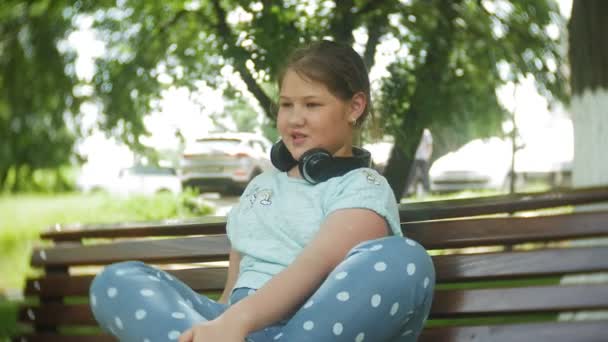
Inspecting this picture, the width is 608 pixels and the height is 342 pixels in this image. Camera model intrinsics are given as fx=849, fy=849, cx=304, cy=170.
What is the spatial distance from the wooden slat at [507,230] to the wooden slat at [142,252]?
69 centimetres

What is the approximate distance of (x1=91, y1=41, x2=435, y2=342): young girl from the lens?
6.17 feet

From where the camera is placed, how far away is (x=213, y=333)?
1.88 m

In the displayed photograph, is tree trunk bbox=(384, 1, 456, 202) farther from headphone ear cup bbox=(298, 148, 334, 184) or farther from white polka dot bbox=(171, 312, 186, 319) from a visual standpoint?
white polka dot bbox=(171, 312, 186, 319)

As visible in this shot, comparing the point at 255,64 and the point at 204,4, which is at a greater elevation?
the point at 204,4

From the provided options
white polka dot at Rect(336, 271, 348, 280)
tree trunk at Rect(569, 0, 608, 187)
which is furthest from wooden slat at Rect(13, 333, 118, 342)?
tree trunk at Rect(569, 0, 608, 187)

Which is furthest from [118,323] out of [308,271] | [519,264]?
[519,264]

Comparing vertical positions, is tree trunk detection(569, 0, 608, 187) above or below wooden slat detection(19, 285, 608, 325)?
above

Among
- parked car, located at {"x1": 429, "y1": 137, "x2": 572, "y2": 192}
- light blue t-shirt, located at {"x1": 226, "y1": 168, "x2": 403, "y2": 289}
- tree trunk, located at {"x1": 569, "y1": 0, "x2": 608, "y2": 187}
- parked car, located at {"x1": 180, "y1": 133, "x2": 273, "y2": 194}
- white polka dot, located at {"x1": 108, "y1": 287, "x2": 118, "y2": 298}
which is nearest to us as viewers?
white polka dot, located at {"x1": 108, "y1": 287, "x2": 118, "y2": 298}

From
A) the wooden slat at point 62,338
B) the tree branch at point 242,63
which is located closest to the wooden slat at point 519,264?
the wooden slat at point 62,338

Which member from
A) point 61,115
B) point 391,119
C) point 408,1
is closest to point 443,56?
point 408,1

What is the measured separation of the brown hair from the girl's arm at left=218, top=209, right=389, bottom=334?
1.41 ft

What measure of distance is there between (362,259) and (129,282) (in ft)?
2.04

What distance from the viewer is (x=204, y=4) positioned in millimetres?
4562

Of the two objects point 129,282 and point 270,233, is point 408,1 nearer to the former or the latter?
point 270,233
